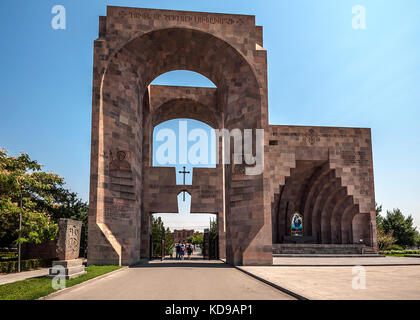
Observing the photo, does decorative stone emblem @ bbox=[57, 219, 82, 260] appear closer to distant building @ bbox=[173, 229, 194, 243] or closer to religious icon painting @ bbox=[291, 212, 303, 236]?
religious icon painting @ bbox=[291, 212, 303, 236]

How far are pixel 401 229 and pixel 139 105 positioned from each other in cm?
4435

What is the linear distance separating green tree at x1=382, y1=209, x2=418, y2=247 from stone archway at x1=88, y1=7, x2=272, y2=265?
126ft

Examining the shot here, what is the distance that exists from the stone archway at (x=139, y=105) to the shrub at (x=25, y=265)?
Answer: 3188 millimetres

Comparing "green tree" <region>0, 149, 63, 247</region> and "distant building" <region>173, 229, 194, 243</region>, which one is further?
"distant building" <region>173, 229, 194, 243</region>

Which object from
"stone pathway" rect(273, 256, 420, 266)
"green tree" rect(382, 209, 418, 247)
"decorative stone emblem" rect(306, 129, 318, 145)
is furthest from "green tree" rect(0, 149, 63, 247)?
"green tree" rect(382, 209, 418, 247)

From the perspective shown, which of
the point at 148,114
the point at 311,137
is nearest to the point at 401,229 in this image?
the point at 311,137

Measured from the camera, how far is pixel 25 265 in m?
17.9

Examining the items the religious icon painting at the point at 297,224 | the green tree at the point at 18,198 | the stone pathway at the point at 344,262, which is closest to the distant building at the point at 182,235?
the religious icon painting at the point at 297,224

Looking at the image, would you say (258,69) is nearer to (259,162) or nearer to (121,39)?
(259,162)

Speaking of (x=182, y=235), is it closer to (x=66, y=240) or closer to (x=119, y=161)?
(x=119, y=161)

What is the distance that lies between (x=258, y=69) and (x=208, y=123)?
11.7 metres

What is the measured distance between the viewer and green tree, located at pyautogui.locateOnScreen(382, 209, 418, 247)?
5041cm

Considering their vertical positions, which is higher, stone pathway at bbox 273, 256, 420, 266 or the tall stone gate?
the tall stone gate

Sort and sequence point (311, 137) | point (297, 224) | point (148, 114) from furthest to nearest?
point (297, 224)
point (311, 137)
point (148, 114)
